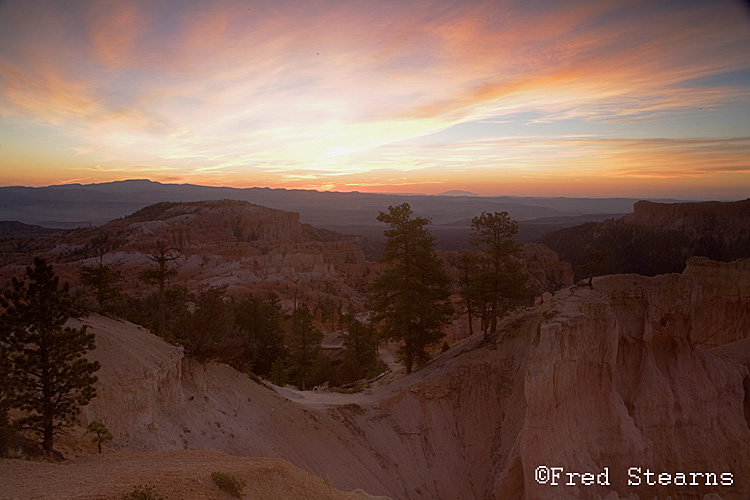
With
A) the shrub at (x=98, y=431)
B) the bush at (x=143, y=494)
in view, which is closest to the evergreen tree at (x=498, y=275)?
the shrub at (x=98, y=431)

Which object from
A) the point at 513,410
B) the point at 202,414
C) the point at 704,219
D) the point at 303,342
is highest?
the point at 704,219

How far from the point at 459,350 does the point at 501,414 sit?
14.1ft

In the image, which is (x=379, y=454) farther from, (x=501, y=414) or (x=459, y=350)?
(x=459, y=350)

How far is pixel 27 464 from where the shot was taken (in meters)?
7.55

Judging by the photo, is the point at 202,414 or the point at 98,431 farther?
the point at 202,414

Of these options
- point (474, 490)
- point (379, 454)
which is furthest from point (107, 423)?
point (474, 490)

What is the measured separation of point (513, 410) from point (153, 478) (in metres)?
13.7

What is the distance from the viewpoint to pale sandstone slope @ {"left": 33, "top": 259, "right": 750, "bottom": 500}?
12906 mm

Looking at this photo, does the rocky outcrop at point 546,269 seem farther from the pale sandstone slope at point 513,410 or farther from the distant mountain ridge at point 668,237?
the pale sandstone slope at point 513,410

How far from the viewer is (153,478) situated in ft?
22.4

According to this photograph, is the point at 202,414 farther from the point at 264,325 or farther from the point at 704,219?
the point at 704,219

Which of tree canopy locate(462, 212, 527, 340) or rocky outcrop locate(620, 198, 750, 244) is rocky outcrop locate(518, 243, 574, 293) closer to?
rocky outcrop locate(620, 198, 750, 244)

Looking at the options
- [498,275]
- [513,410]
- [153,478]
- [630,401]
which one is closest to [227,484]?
[153,478]

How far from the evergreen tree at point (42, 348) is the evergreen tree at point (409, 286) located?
1367 cm
